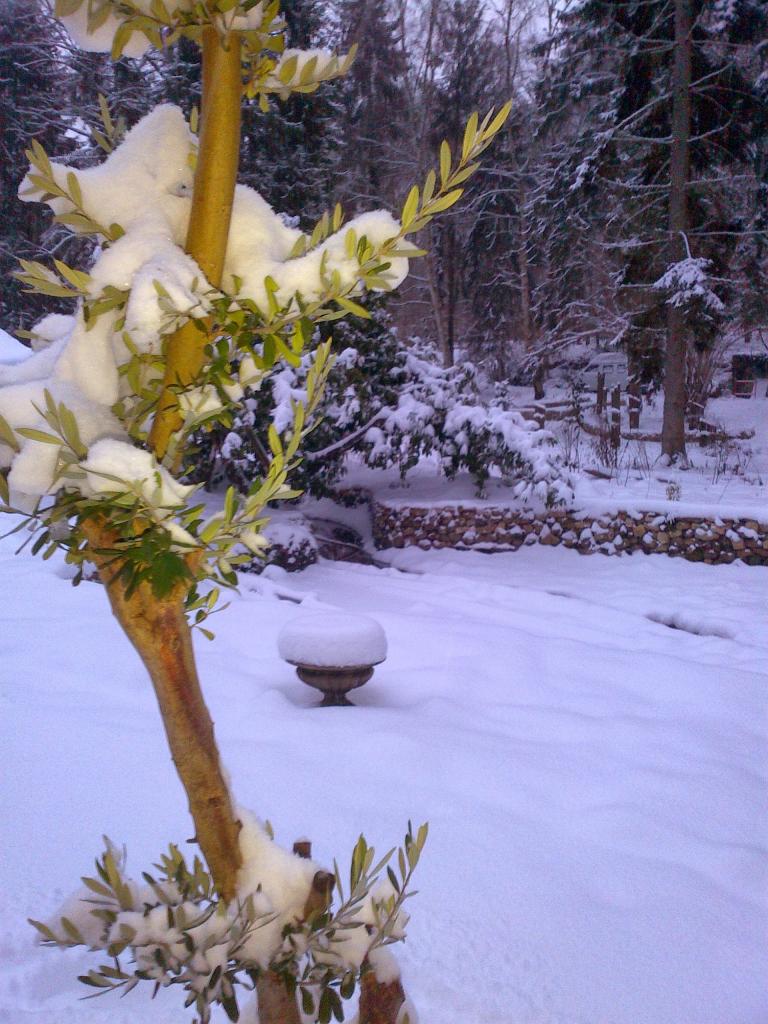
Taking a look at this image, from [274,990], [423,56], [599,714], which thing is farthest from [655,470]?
[423,56]

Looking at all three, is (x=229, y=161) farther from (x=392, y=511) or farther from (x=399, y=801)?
(x=392, y=511)

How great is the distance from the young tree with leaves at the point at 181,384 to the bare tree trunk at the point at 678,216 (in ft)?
34.5

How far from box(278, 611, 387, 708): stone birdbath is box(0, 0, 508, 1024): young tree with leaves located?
99.7 inches

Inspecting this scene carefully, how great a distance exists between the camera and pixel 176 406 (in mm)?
746

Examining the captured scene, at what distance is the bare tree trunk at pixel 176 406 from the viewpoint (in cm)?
74

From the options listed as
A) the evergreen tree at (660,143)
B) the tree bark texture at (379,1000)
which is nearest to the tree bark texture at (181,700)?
the tree bark texture at (379,1000)

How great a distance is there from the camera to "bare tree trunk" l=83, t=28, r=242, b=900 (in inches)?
29.2

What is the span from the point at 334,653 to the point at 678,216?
9.99 metres

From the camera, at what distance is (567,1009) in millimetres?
1651

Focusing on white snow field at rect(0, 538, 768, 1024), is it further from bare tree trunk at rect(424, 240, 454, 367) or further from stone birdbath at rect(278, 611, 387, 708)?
bare tree trunk at rect(424, 240, 454, 367)

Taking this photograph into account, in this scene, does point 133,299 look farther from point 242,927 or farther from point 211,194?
point 242,927

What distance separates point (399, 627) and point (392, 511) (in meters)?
3.47

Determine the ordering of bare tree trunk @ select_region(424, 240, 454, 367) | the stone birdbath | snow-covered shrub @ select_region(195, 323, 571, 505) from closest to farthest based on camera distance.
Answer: the stone birdbath → snow-covered shrub @ select_region(195, 323, 571, 505) → bare tree trunk @ select_region(424, 240, 454, 367)

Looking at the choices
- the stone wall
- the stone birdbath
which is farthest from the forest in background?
the stone birdbath
